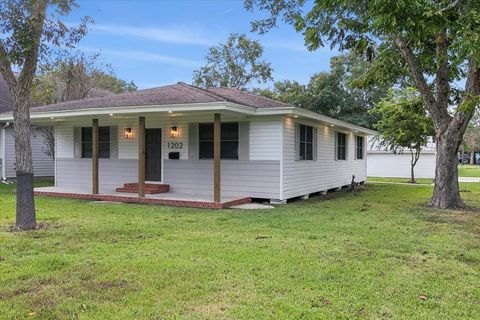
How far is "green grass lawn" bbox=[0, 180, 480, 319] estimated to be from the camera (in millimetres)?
3559

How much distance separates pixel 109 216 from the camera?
8.40 meters

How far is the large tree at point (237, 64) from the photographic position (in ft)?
111

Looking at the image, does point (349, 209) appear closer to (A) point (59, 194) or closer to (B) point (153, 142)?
(B) point (153, 142)

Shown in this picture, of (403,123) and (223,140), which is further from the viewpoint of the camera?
(403,123)

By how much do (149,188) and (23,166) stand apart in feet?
18.1

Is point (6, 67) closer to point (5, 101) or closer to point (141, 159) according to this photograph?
point (141, 159)

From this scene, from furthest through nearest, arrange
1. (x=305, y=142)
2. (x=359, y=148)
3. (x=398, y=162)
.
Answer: (x=398, y=162), (x=359, y=148), (x=305, y=142)

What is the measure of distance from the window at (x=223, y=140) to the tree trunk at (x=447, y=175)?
17.5 feet

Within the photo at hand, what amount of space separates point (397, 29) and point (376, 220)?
3687 millimetres

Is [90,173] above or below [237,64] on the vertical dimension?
below

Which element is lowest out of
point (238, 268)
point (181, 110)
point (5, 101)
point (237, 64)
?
point (238, 268)

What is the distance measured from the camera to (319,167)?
1367 cm

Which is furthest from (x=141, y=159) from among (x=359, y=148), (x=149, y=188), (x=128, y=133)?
(x=359, y=148)

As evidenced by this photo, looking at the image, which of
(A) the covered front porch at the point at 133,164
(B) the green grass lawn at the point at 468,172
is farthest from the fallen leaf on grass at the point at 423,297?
(B) the green grass lawn at the point at 468,172
